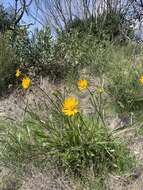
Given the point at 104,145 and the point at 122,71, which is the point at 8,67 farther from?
the point at 104,145

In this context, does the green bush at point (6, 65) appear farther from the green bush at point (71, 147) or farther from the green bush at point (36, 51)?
the green bush at point (71, 147)

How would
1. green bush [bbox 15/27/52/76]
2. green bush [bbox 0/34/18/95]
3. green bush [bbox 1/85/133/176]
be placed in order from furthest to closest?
green bush [bbox 15/27/52/76], green bush [bbox 0/34/18/95], green bush [bbox 1/85/133/176]

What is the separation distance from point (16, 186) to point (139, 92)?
7.08 ft

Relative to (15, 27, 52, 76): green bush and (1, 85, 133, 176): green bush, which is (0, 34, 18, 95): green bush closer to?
(15, 27, 52, 76): green bush

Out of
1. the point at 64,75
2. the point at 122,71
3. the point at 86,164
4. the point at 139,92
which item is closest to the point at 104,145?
the point at 86,164

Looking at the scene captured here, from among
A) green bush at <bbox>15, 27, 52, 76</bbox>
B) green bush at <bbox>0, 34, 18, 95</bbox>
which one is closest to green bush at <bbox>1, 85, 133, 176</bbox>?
green bush at <bbox>0, 34, 18, 95</bbox>

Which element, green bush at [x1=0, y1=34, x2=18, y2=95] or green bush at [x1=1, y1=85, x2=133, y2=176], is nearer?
green bush at [x1=1, y1=85, x2=133, y2=176]

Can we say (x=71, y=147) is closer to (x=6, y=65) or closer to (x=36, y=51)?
(x=6, y=65)

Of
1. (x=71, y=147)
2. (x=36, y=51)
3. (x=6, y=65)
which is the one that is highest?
(x=36, y=51)

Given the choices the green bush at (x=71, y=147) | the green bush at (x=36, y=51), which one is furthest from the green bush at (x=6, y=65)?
the green bush at (x=71, y=147)

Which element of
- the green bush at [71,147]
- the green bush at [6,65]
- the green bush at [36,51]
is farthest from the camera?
the green bush at [36,51]

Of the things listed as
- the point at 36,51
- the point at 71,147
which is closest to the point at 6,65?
the point at 36,51

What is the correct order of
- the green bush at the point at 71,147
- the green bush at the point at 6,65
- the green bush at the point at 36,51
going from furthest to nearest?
the green bush at the point at 36,51 → the green bush at the point at 6,65 → the green bush at the point at 71,147

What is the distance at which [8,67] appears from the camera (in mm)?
8320
